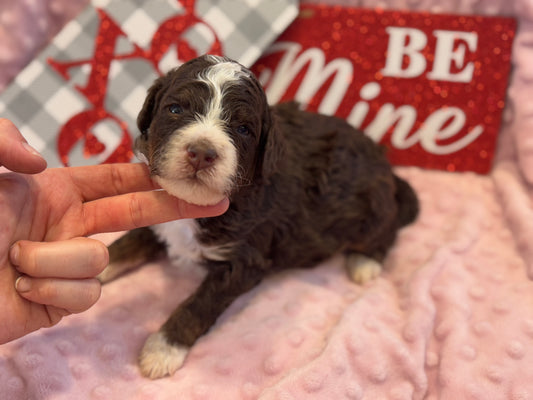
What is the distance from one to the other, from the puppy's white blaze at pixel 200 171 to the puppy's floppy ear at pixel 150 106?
1.24ft

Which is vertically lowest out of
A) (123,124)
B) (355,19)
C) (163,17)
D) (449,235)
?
(449,235)

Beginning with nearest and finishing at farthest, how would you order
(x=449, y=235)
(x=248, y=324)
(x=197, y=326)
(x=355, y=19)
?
(x=197, y=326), (x=248, y=324), (x=449, y=235), (x=355, y=19)

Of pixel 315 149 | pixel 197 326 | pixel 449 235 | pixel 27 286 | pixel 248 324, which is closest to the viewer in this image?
pixel 27 286

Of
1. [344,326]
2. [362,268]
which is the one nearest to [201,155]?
[344,326]

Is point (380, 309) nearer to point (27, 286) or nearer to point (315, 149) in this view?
point (315, 149)

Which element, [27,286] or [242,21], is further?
[242,21]

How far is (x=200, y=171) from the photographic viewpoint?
6.17 ft

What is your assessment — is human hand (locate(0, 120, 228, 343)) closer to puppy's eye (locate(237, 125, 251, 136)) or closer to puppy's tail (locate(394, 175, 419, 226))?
puppy's eye (locate(237, 125, 251, 136))

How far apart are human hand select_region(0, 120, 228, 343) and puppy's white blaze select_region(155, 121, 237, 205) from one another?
0.14m

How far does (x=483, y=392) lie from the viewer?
2217mm

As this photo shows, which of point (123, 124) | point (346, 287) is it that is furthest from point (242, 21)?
point (346, 287)

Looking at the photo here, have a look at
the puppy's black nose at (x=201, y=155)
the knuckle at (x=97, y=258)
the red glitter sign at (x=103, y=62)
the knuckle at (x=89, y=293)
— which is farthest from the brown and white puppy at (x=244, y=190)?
the red glitter sign at (x=103, y=62)

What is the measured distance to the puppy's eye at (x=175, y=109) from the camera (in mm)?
2079

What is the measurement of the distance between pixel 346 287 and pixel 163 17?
2.14 m
